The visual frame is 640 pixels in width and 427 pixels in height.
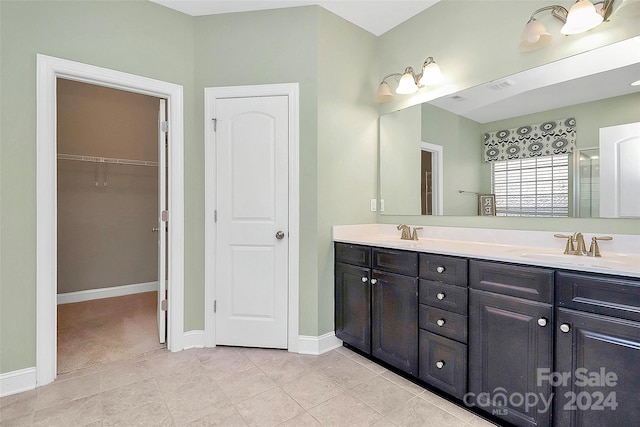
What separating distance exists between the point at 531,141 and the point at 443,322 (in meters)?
1.28

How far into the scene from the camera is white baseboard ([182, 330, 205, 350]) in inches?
98.4

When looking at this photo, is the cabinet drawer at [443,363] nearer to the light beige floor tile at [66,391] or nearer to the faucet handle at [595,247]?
the faucet handle at [595,247]

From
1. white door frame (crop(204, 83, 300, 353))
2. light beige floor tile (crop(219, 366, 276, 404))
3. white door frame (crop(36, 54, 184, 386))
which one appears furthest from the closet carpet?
light beige floor tile (crop(219, 366, 276, 404))

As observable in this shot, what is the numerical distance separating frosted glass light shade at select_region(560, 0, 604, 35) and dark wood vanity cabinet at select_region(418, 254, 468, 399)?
1.40m

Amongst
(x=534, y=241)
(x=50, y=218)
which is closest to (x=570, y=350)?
(x=534, y=241)

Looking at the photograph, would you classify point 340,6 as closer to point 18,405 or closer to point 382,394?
point 382,394

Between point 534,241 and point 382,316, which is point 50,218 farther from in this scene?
point 534,241

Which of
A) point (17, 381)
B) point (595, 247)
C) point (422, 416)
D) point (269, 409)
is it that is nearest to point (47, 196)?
point (17, 381)

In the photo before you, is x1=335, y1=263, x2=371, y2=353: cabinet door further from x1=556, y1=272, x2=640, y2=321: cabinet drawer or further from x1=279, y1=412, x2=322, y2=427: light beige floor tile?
x1=556, y1=272, x2=640, y2=321: cabinet drawer

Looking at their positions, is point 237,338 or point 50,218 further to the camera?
point 237,338

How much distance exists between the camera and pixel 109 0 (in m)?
2.19

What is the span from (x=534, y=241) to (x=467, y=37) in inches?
60.0

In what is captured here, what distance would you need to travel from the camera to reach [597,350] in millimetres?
1280

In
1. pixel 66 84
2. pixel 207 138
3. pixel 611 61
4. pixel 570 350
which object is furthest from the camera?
pixel 66 84
